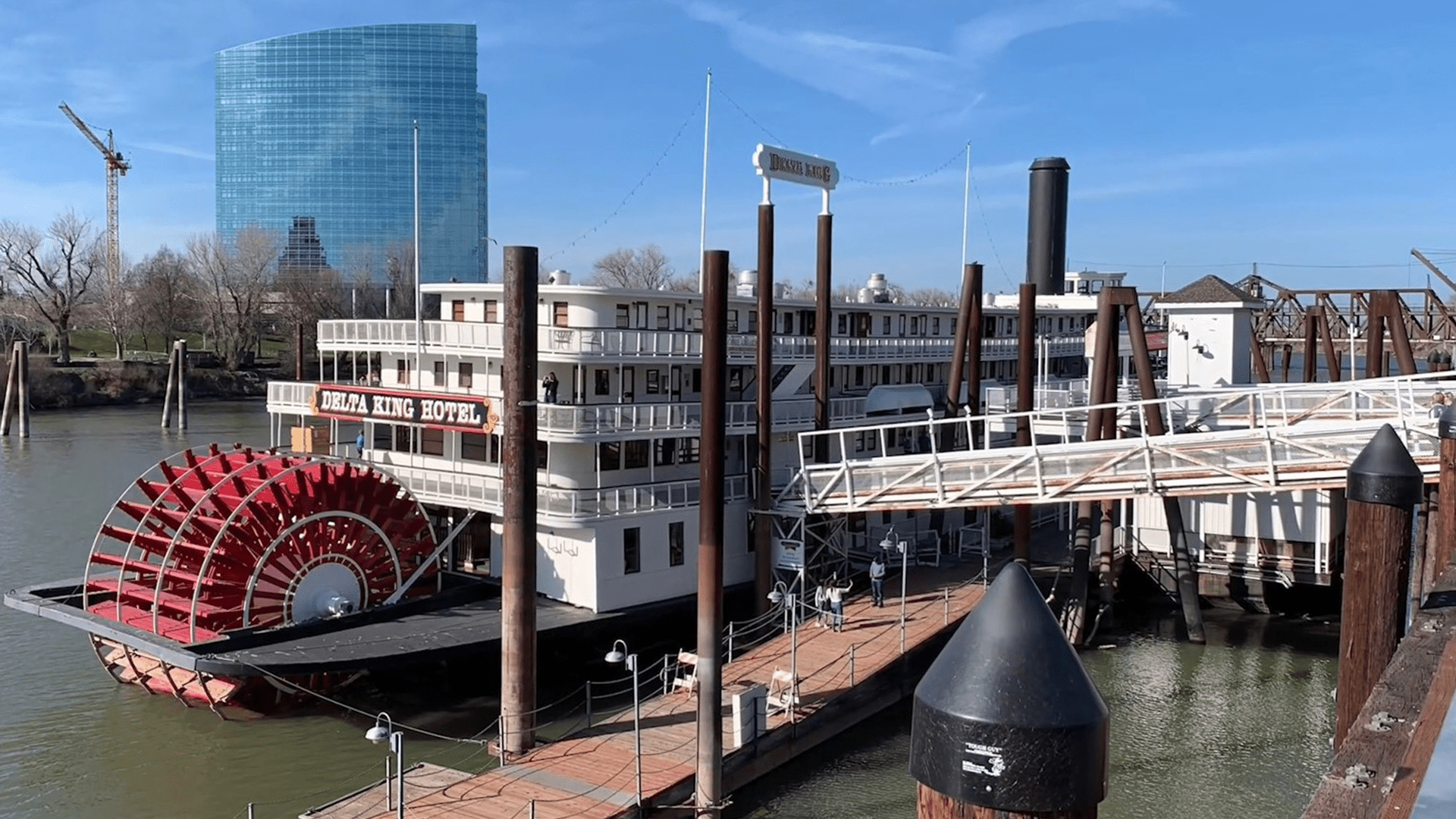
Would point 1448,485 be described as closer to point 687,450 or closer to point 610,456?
point 610,456

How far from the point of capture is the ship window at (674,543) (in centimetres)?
2275

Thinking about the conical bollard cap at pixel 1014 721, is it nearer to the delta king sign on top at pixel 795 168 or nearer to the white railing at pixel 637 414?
the white railing at pixel 637 414

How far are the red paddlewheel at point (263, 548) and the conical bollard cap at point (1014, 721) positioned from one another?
20.5 meters

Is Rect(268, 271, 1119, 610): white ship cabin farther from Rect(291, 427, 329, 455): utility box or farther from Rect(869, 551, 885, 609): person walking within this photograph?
Rect(869, 551, 885, 609): person walking

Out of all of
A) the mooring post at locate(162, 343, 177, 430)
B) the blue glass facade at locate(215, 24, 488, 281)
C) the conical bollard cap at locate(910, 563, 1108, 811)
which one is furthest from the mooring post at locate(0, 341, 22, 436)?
the blue glass facade at locate(215, 24, 488, 281)

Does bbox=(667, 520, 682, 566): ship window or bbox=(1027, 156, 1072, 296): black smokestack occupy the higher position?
bbox=(1027, 156, 1072, 296): black smokestack

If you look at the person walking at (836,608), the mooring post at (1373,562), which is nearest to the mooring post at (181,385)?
the person walking at (836,608)

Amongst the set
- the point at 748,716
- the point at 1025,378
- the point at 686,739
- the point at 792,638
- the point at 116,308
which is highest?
the point at 116,308

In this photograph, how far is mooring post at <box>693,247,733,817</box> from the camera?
14.7 m

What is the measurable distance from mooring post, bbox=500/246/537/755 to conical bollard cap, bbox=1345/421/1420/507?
11.4 m

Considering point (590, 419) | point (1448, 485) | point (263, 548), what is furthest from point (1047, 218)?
point (1448, 485)

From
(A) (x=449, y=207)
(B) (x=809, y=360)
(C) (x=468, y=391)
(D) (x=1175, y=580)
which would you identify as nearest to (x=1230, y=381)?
(D) (x=1175, y=580)

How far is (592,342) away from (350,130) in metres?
159

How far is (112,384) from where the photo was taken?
6750 cm
